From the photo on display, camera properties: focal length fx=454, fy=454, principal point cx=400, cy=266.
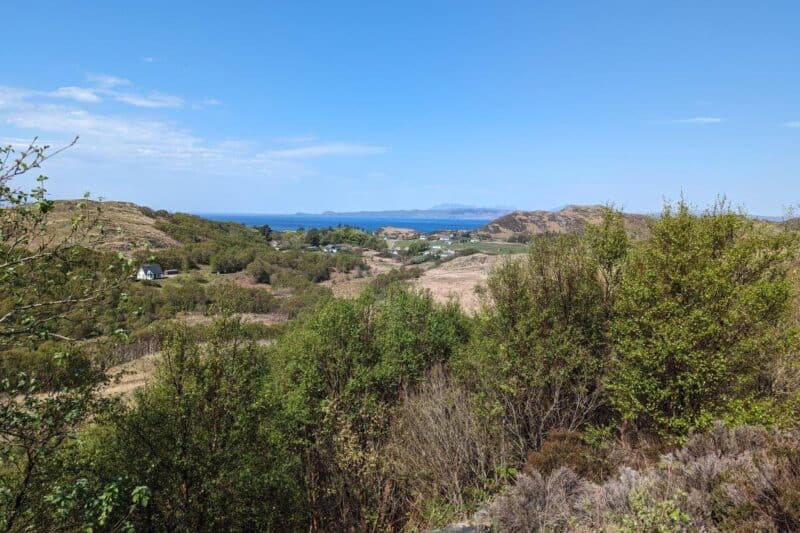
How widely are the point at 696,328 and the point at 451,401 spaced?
26.8ft

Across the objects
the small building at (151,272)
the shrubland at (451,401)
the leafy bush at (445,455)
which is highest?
the shrubland at (451,401)

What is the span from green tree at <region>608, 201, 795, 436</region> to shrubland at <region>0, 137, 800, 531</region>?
0.07 m

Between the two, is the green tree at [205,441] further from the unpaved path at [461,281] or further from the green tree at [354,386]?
the unpaved path at [461,281]

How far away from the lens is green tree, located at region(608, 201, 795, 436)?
12594 mm

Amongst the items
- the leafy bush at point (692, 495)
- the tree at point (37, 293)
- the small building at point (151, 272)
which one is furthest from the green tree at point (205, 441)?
the small building at point (151, 272)

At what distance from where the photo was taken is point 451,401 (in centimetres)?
1664

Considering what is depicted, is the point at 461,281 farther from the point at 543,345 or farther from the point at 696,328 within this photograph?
the point at 696,328

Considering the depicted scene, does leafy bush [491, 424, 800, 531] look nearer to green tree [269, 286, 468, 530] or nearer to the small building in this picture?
green tree [269, 286, 468, 530]

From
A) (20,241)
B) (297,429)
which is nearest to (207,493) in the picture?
(297,429)

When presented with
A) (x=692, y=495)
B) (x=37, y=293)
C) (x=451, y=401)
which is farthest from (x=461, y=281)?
(x=37, y=293)

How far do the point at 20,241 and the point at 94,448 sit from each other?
7.66m

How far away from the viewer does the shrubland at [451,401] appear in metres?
6.65

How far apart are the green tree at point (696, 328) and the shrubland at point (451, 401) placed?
71mm

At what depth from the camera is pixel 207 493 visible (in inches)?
449
